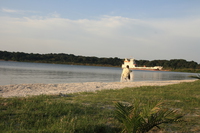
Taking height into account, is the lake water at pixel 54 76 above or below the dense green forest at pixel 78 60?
below

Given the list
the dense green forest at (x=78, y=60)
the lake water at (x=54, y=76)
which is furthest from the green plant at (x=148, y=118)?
the dense green forest at (x=78, y=60)

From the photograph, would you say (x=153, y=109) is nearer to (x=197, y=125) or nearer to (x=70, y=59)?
(x=197, y=125)

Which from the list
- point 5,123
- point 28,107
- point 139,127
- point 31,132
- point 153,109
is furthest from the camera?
point 28,107

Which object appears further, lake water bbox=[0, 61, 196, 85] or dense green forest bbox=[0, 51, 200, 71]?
A: dense green forest bbox=[0, 51, 200, 71]

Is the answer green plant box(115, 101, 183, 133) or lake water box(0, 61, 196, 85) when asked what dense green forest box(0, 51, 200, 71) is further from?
green plant box(115, 101, 183, 133)

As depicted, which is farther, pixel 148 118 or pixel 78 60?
pixel 78 60

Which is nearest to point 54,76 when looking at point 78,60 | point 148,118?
point 148,118

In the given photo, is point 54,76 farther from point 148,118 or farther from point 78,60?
point 78,60

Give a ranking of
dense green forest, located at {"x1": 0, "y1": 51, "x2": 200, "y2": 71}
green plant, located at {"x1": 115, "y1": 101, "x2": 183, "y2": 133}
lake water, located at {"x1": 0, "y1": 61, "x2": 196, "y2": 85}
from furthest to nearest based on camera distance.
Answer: dense green forest, located at {"x1": 0, "y1": 51, "x2": 200, "y2": 71} → lake water, located at {"x1": 0, "y1": 61, "x2": 196, "y2": 85} → green plant, located at {"x1": 115, "y1": 101, "x2": 183, "y2": 133}

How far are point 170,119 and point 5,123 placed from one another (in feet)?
10.2

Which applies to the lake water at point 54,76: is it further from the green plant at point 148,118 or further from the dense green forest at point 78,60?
the dense green forest at point 78,60

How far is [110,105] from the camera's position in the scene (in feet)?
20.7

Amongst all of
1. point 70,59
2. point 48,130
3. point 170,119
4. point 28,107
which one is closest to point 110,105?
point 28,107

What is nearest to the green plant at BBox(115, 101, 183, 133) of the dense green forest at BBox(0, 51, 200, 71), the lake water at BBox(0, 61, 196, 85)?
the lake water at BBox(0, 61, 196, 85)
